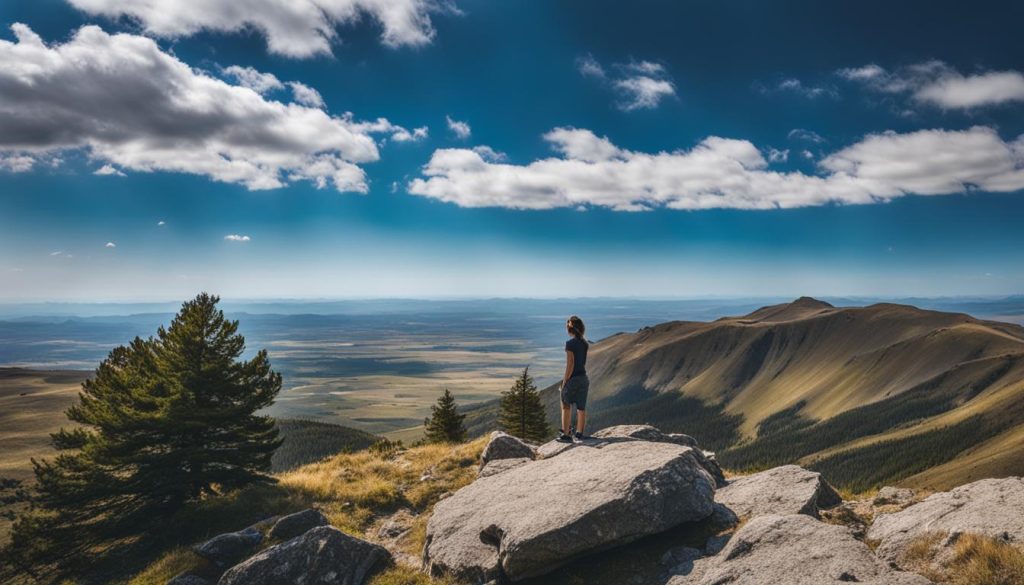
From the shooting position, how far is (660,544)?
12.8 metres

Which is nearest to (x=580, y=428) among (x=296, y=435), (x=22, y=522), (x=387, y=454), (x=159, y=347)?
(x=387, y=454)

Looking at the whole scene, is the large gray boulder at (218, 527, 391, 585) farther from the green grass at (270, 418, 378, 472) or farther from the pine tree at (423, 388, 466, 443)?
the green grass at (270, 418, 378, 472)

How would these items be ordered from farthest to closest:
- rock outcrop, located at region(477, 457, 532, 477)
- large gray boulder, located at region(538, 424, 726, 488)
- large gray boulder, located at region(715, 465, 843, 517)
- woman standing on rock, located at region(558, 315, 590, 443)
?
rock outcrop, located at region(477, 457, 532, 477), large gray boulder, located at region(538, 424, 726, 488), woman standing on rock, located at region(558, 315, 590, 443), large gray boulder, located at region(715, 465, 843, 517)

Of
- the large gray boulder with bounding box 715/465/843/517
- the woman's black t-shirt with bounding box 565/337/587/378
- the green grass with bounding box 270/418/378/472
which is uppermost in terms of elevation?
the woman's black t-shirt with bounding box 565/337/587/378

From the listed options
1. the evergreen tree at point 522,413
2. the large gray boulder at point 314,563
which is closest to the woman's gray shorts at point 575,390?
the large gray boulder at point 314,563

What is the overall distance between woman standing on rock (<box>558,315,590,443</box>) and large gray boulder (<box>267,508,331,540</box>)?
9.07 metres

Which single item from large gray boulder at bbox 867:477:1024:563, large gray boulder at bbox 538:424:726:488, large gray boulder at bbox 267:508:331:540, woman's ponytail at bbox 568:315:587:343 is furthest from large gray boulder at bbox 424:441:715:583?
large gray boulder at bbox 267:508:331:540

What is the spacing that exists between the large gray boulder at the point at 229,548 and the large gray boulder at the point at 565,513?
623 centimetres

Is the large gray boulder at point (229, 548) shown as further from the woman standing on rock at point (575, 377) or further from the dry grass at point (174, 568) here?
the woman standing on rock at point (575, 377)

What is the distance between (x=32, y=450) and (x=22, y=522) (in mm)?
147418

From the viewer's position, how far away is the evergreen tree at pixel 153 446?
23.7 meters

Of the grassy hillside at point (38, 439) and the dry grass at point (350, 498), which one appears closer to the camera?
the dry grass at point (350, 498)

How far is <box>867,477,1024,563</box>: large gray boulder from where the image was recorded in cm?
1000

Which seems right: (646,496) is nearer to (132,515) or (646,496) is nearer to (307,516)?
(307,516)
